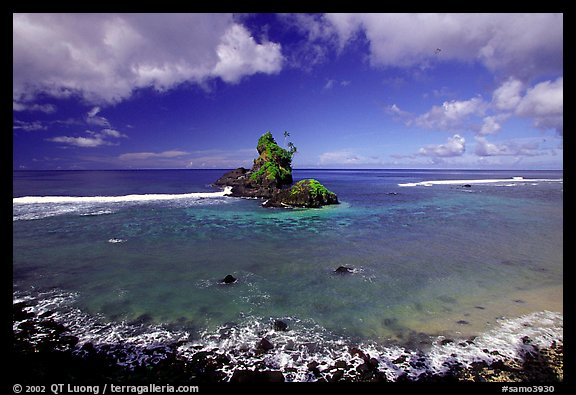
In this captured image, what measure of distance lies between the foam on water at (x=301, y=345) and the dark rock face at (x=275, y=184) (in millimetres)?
33429

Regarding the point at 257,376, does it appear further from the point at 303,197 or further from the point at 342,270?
the point at 303,197

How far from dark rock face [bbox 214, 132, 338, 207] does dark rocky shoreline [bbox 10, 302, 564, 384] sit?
3514cm

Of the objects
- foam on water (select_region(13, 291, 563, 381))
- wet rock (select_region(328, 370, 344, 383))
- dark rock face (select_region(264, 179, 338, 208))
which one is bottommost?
wet rock (select_region(328, 370, 344, 383))

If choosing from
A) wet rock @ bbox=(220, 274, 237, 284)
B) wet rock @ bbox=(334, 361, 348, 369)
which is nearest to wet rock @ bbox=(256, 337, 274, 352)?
wet rock @ bbox=(334, 361, 348, 369)

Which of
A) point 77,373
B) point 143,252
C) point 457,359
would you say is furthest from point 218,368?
point 143,252

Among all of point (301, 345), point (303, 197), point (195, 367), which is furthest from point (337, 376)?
point (303, 197)

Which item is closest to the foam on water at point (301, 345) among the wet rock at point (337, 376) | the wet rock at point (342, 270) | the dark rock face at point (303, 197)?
the wet rock at point (337, 376)

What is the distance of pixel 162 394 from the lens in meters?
4.52

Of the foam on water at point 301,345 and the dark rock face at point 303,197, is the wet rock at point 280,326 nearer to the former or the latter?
the foam on water at point 301,345

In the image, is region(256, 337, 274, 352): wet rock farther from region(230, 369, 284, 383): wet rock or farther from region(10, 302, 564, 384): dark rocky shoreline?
region(230, 369, 284, 383): wet rock

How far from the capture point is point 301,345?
9.55 m

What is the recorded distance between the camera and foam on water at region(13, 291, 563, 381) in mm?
8578

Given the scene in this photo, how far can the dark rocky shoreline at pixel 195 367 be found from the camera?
7.85m
